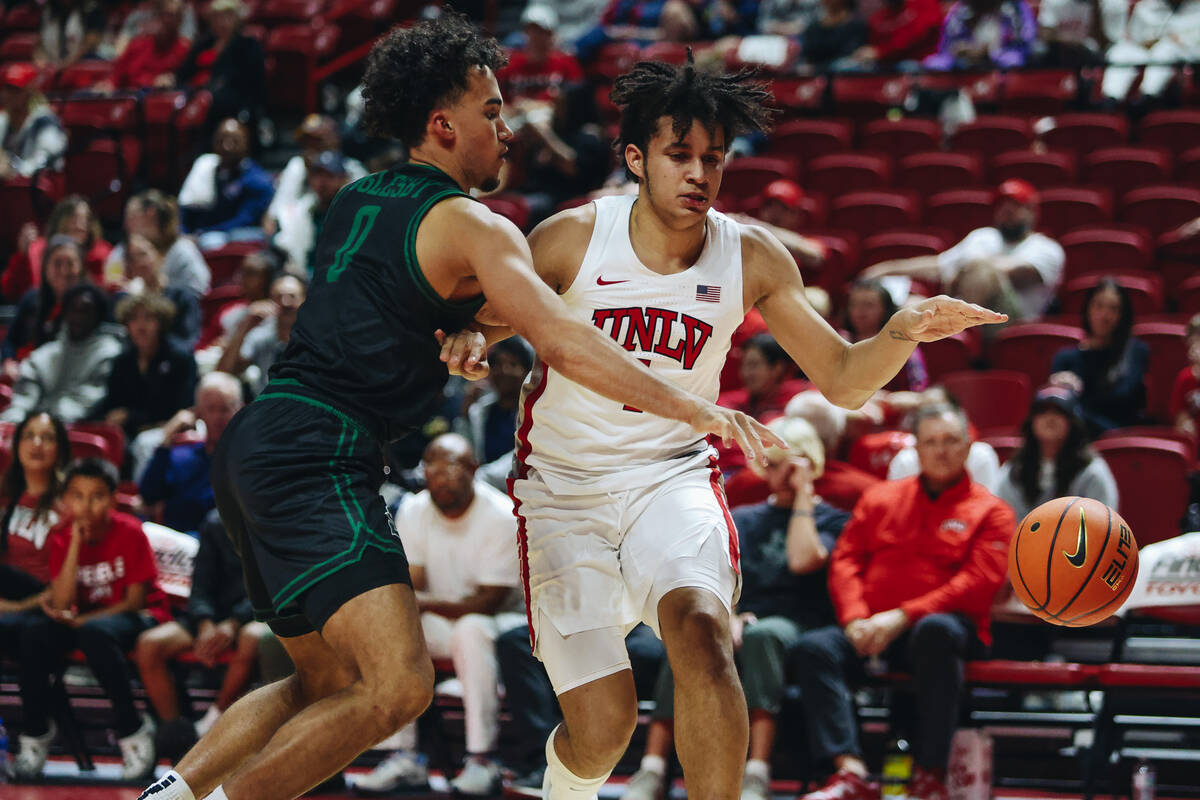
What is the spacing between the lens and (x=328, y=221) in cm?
361

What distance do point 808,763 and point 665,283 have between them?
2.70 meters

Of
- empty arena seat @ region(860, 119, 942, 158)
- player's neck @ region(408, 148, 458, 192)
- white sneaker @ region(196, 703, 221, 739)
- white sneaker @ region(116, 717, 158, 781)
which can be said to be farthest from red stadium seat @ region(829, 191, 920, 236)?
player's neck @ region(408, 148, 458, 192)

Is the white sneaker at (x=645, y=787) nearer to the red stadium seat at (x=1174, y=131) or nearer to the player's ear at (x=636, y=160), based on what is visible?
the player's ear at (x=636, y=160)

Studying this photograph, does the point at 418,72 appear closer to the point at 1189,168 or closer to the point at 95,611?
the point at 95,611

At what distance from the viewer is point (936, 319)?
3658 mm

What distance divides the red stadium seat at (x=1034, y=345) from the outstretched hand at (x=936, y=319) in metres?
4.22

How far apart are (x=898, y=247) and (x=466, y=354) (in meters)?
5.81

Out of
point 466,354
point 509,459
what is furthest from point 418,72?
point 509,459

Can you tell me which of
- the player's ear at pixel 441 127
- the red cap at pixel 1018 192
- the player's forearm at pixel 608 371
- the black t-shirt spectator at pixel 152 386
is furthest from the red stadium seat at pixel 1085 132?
the player's forearm at pixel 608 371

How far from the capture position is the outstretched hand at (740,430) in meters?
3.13

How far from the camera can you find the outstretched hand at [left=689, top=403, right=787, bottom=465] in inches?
123

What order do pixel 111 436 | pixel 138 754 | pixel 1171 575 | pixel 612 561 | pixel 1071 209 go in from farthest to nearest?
pixel 1071 209 → pixel 111 436 → pixel 138 754 → pixel 1171 575 → pixel 612 561

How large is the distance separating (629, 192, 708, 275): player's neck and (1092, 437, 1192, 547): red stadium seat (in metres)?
3.21

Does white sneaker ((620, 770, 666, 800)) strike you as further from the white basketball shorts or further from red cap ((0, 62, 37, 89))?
red cap ((0, 62, 37, 89))
